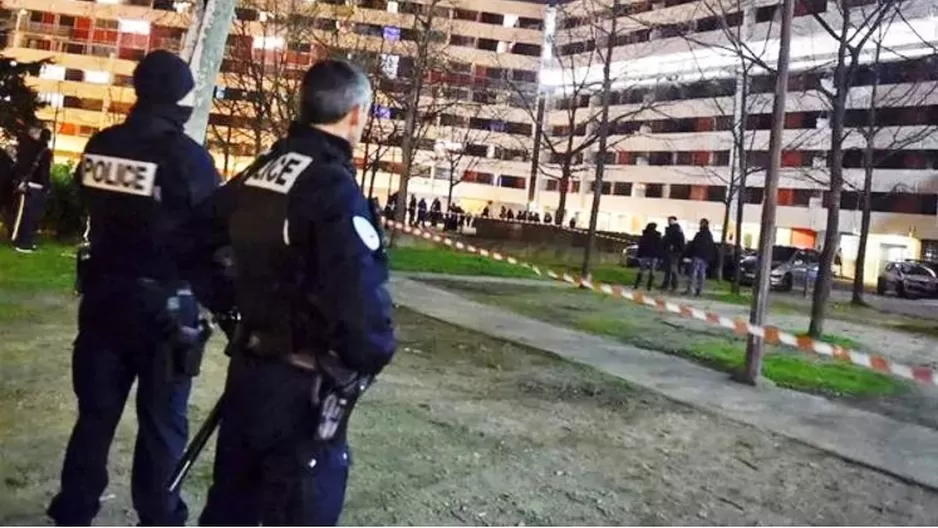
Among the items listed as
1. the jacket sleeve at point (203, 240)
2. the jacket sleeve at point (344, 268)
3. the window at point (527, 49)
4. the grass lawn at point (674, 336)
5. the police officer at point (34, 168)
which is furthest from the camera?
the window at point (527, 49)

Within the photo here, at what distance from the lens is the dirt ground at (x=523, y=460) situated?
5.15 metres

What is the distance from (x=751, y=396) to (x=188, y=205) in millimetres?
6773

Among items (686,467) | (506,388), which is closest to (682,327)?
(506,388)

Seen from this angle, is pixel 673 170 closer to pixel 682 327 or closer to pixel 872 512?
pixel 682 327

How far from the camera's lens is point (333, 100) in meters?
3.04

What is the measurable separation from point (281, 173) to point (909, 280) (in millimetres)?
37835

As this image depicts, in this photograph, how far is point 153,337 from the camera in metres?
3.82

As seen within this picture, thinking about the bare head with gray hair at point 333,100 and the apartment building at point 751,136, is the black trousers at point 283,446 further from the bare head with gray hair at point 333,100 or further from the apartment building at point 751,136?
the apartment building at point 751,136

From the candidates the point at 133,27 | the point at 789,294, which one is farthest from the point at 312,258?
the point at 133,27

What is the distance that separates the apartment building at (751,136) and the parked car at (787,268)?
10840mm

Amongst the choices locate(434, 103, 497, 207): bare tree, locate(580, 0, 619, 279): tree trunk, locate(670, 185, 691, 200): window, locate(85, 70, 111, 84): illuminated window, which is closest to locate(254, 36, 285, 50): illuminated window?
locate(580, 0, 619, 279): tree trunk

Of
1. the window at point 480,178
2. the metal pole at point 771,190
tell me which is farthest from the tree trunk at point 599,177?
the window at point 480,178

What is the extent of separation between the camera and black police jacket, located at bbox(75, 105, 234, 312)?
375cm

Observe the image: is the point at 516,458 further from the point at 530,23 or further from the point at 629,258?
the point at 530,23
